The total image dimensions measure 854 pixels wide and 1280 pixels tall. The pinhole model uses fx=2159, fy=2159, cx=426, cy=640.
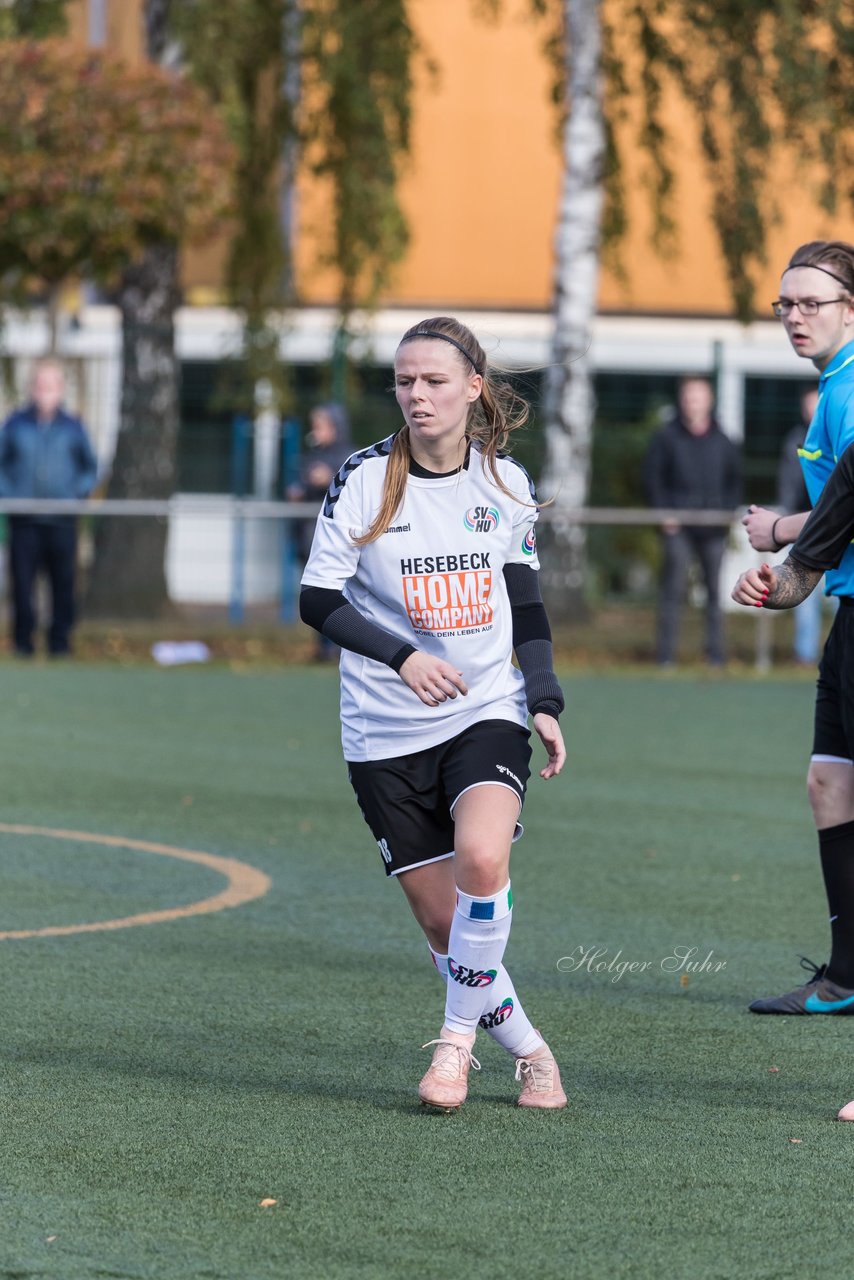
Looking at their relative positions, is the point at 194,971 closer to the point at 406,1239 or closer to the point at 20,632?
the point at 406,1239

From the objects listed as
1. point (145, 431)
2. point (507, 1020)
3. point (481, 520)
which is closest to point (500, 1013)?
point (507, 1020)

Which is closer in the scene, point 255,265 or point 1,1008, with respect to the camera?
point 1,1008

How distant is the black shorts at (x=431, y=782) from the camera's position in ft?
16.0

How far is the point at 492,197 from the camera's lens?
27.4m

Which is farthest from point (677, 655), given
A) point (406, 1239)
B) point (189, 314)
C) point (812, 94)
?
point (406, 1239)

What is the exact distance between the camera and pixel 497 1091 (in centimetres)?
515

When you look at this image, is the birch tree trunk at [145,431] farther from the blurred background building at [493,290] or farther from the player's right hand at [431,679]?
the player's right hand at [431,679]

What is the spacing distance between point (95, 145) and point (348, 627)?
1322cm

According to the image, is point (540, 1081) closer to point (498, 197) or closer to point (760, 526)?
point (760, 526)

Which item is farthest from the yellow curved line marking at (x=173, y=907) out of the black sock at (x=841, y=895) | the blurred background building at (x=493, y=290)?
the blurred background building at (x=493, y=290)

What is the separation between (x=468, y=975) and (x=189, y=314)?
2072cm

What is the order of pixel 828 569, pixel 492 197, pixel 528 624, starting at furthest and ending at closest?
1. pixel 492 197
2. pixel 828 569
3. pixel 528 624

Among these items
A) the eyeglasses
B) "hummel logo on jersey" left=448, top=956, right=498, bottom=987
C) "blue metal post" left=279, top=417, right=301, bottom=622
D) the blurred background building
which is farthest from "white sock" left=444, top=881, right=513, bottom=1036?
the blurred background building

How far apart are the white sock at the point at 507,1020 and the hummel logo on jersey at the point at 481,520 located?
100 centimetres
